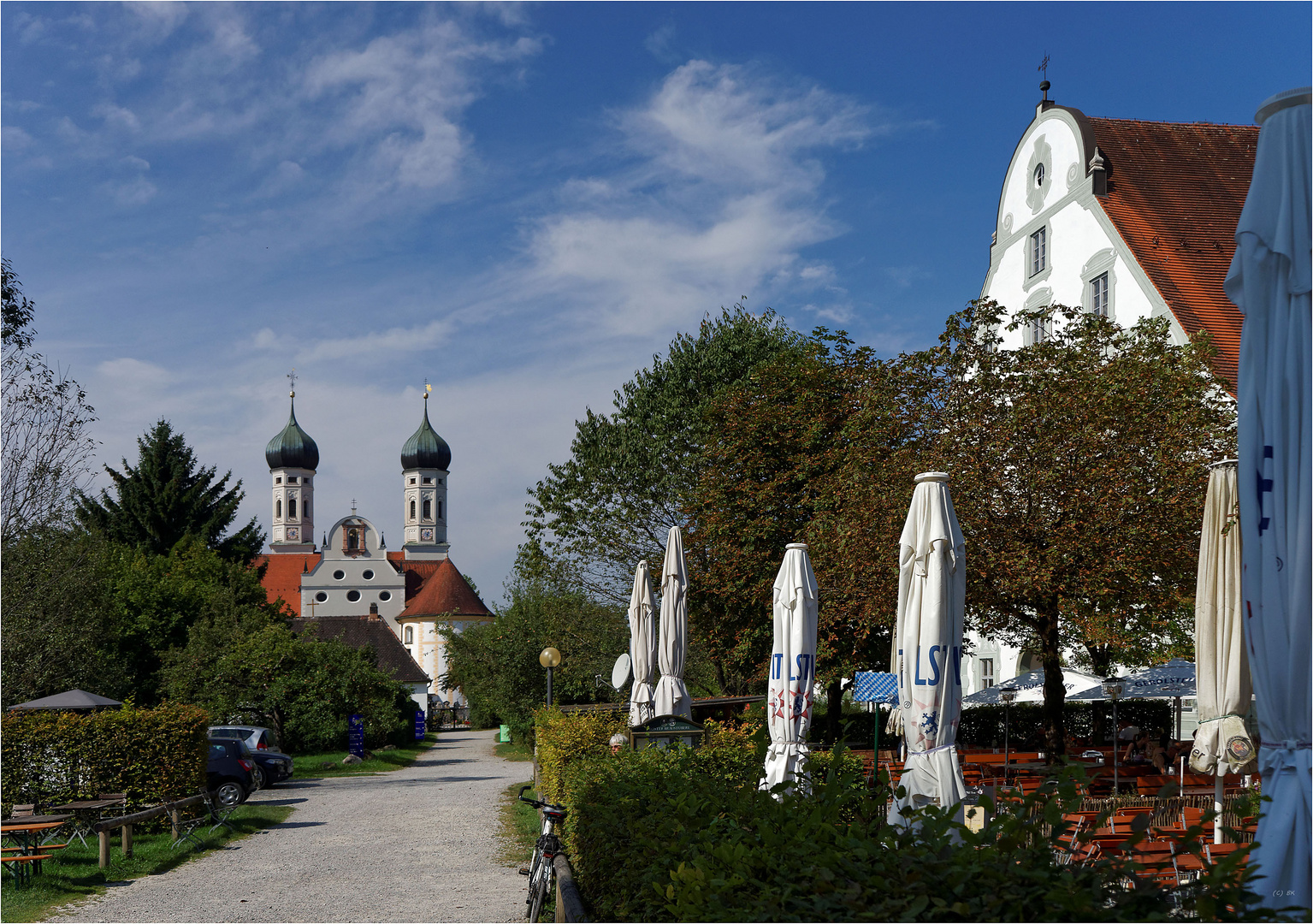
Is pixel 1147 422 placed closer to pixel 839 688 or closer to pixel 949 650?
pixel 949 650

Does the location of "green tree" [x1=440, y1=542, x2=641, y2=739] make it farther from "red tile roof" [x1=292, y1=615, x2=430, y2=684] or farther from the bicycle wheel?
"red tile roof" [x1=292, y1=615, x2=430, y2=684]

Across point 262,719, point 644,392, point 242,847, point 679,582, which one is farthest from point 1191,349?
point 262,719

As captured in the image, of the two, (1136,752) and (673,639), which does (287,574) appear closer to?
(673,639)

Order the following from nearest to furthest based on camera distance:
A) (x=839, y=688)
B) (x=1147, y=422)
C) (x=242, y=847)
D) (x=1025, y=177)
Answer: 1. (x=242, y=847)
2. (x=1147, y=422)
3. (x=839, y=688)
4. (x=1025, y=177)

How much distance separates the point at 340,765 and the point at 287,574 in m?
79.6

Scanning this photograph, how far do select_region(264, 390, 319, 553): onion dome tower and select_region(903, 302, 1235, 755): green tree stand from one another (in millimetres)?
106497

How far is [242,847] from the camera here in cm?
1475

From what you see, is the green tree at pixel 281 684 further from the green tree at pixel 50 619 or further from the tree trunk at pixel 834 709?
the tree trunk at pixel 834 709

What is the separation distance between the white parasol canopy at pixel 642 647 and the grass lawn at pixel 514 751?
16.9 m

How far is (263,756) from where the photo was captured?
24.2 metres

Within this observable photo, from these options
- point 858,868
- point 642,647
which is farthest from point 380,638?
point 858,868

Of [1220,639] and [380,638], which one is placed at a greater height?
[1220,639]

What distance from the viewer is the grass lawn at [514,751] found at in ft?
115

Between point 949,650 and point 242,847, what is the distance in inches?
426
